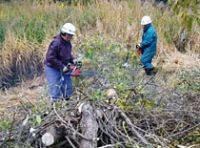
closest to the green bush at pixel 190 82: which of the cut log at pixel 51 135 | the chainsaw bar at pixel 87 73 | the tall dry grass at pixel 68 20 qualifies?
the chainsaw bar at pixel 87 73

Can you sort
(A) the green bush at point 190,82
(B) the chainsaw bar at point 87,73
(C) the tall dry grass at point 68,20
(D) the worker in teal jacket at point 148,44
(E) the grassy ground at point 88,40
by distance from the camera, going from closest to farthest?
(A) the green bush at point 190,82 < (B) the chainsaw bar at point 87,73 < (E) the grassy ground at point 88,40 < (D) the worker in teal jacket at point 148,44 < (C) the tall dry grass at point 68,20

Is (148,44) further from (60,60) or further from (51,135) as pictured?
(51,135)

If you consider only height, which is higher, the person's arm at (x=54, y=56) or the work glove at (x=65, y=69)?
the person's arm at (x=54, y=56)

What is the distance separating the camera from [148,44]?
436 inches

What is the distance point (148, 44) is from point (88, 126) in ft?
17.7

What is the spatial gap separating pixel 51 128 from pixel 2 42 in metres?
6.79

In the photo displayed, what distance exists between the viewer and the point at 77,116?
621cm

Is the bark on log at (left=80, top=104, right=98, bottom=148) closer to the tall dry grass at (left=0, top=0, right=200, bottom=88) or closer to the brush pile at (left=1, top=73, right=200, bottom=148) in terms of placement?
the brush pile at (left=1, top=73, right=200, bottom=148)

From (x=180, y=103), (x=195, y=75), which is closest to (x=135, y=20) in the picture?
(x=195, y=75)

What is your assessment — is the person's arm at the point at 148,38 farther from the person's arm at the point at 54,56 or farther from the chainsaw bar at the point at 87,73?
the person's arm at the point at 54,56

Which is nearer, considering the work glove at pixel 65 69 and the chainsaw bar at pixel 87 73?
the work glove at pixel 65 69

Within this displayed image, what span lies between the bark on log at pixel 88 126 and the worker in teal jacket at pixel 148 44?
5.00 meters

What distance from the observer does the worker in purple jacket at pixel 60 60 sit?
8.71 m

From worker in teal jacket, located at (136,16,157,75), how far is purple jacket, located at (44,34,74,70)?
2451 millimetres
